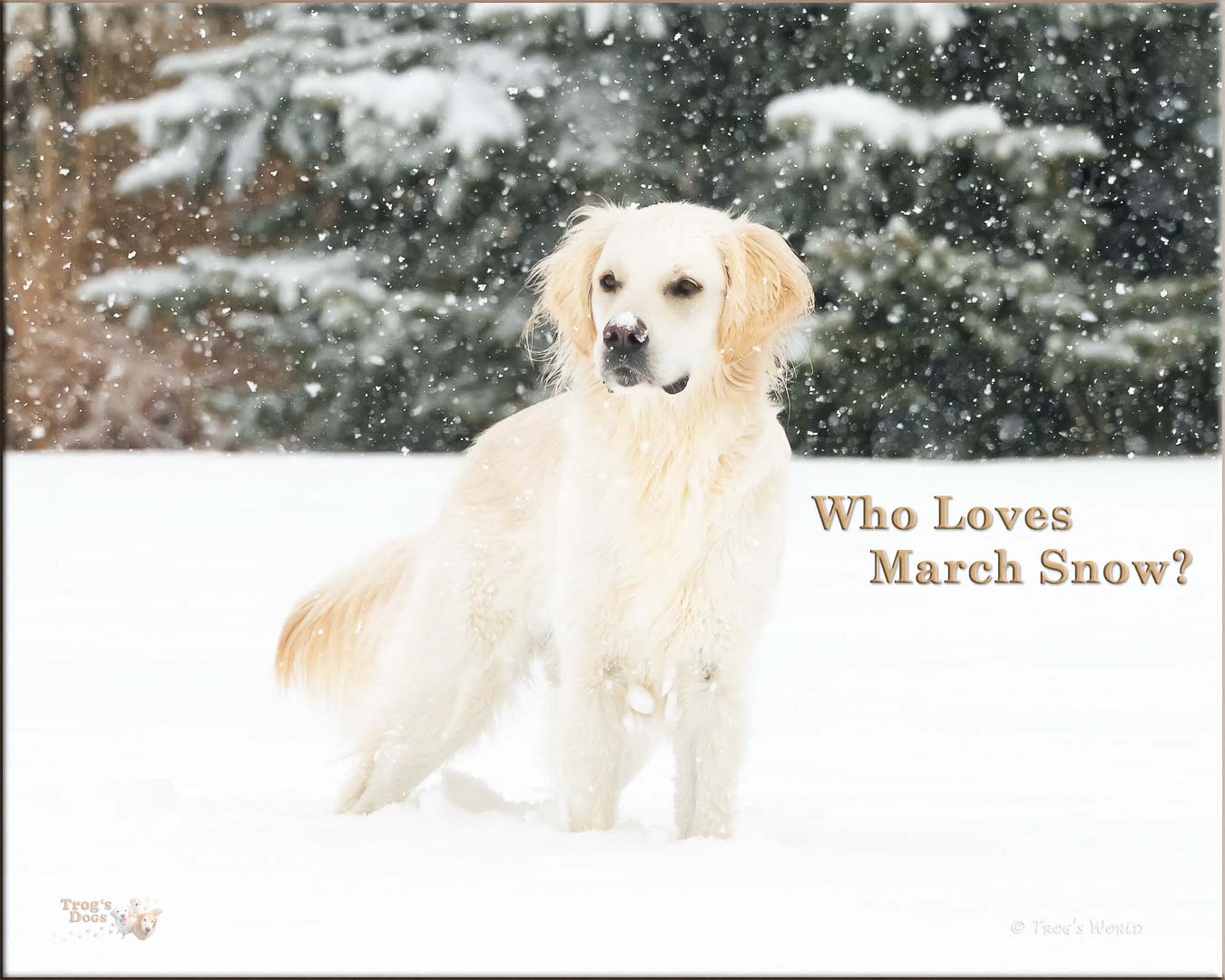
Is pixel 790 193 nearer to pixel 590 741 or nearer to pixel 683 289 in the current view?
pixel 683 289

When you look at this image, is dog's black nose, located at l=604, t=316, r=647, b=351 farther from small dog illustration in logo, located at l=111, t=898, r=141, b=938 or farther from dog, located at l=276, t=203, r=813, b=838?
small dog illustration in logo, located at l=111, t=898, r=141, b=938

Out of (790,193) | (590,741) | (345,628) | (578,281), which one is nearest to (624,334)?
(578,281)

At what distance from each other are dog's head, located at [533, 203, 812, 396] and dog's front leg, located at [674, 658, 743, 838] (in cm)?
62

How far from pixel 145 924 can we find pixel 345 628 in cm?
114

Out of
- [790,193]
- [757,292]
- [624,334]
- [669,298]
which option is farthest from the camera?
[790,193]

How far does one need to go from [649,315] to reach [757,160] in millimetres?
6309

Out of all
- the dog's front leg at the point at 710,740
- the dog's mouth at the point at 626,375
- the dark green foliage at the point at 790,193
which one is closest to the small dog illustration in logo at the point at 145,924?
the dog's front leg at the point at 710,740

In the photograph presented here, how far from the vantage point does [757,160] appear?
8789 mm

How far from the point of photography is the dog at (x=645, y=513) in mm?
2832

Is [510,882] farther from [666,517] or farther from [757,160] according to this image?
[757,160]

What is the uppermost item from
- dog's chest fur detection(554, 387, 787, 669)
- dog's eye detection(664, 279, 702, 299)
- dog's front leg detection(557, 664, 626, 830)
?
dog's eye detection(664, 279, 702, 299)

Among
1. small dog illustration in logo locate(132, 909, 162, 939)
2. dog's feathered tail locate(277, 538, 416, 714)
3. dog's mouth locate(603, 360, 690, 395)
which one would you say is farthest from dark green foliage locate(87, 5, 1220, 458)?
small dog illustration in logo locate(132, 909, 162, 939)

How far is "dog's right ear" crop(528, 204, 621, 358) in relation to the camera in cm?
303

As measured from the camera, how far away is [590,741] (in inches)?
113
